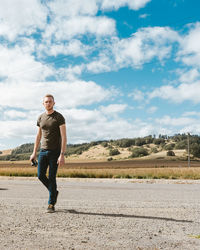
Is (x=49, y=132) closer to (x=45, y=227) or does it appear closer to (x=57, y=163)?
(x=57, y=163)

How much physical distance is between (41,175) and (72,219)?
138 cm

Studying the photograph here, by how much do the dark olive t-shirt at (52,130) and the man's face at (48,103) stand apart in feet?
0.46

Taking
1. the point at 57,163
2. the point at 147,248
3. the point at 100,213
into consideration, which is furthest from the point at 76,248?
the point at 57,163

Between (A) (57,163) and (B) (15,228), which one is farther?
(A) (57,163)

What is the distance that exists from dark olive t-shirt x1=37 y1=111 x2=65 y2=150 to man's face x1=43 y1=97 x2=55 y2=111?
0.14 metres

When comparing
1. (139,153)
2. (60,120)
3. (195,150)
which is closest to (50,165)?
(60,120)

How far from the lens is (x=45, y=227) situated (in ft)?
13.6

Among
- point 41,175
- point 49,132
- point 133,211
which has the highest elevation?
point 49,132

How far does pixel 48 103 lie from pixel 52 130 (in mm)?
556

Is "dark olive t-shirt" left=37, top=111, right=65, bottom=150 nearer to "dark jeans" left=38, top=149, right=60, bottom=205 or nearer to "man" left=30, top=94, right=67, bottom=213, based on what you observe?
"man" left=30, top=94, right=67, bottom=213

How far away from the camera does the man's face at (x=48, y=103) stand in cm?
571

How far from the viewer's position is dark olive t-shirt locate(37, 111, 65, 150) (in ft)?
18.6

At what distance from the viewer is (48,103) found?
5707mm

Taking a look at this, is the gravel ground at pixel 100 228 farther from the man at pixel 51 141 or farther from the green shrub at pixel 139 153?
the green shrub at pixel 139 153
